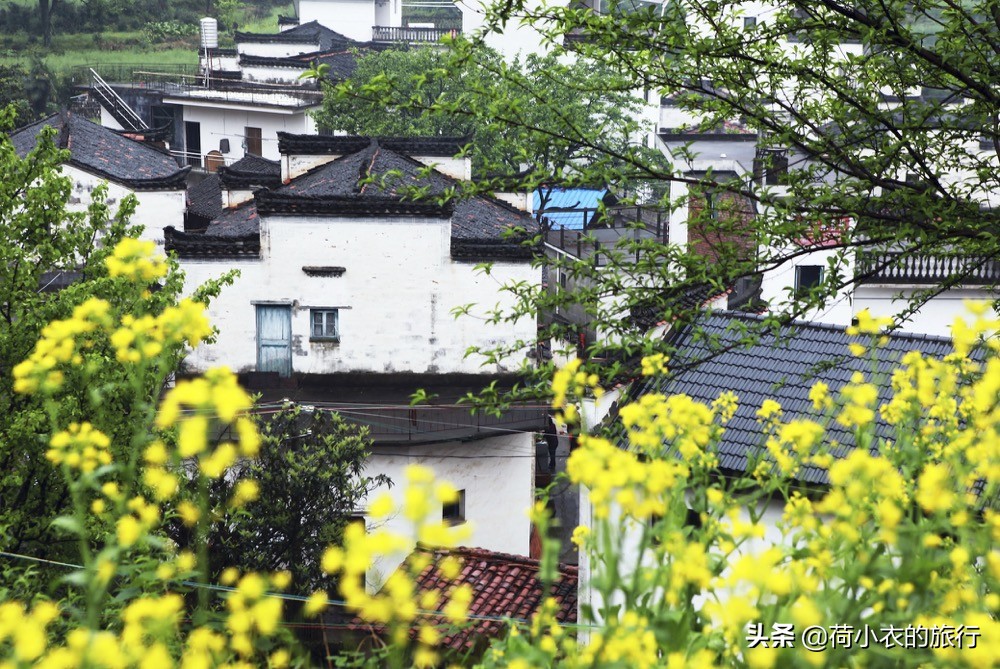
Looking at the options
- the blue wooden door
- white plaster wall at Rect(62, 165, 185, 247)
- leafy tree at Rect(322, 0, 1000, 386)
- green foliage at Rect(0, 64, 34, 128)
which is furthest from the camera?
green foliage at Rect(0, 64, 34, 128)

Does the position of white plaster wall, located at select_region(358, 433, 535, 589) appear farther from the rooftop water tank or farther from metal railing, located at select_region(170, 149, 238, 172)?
the rooftop water tank

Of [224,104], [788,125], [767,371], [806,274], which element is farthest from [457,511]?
[224,104]

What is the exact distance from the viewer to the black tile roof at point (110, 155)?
23.2m

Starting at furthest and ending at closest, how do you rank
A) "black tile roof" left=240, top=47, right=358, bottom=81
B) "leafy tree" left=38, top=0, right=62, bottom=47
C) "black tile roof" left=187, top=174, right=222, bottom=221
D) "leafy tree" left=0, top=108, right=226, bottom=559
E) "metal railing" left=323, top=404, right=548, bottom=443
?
"leafy tree" left=38, top=0, right=62, bottom=47 < "black tile roof" left=240, top=47, right=358, bottom=81 < "black tile roof" left=187, top=174, right=222, bottom=221 < "metal railing" left=323, top=404, right=548, bottom=443 < "leafy tree" left=0, top=108, right=226, bottom=559

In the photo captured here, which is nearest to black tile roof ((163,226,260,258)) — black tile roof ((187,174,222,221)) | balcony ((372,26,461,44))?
black tile roof ((187,174,222,221))

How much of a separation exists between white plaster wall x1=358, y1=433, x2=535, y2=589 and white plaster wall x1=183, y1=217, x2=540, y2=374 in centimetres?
160

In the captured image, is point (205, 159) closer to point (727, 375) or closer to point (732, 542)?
point (727, 375)

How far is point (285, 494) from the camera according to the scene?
1378 cm

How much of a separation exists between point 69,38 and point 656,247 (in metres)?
58.1

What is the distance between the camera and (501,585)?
13266 millimetres

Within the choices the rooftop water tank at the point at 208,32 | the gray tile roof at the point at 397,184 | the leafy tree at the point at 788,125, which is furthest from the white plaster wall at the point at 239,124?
the leafy tree at the point at 788,125

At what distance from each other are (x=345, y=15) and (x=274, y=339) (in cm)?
4079

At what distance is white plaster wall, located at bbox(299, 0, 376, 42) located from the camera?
56125 mm

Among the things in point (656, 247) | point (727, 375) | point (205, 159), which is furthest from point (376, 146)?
point (205, 159)
